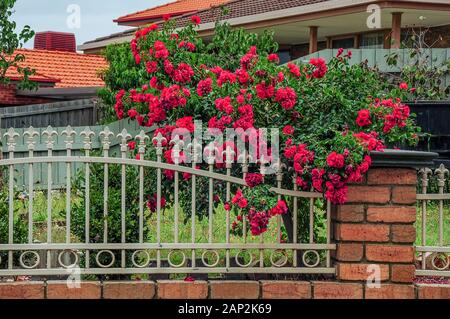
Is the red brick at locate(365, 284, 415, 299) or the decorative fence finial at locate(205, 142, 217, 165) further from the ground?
the decorative fence finial at locate(205, 142, 217, 165)

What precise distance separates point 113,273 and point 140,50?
9.27 feet

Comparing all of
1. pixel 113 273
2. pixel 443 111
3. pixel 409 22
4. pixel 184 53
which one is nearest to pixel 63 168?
pixel 443 111

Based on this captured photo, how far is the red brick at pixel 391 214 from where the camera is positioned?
7520 millimetres

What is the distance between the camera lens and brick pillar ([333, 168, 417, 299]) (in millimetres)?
7523

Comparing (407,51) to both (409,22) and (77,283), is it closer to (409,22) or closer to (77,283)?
(409,22)

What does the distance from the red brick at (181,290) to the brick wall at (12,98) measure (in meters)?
16.5

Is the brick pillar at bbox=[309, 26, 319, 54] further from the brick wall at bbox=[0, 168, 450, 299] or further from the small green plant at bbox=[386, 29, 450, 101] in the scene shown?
the brick wall at bbox=[0, 168, 450, 299]

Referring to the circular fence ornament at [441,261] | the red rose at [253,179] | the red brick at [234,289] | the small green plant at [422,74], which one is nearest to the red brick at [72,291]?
the red brick at [234,289]

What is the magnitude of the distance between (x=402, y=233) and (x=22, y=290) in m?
2.91

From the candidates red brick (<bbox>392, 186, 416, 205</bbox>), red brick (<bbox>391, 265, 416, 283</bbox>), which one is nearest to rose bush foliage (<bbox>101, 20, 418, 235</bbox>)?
red brick (<bbox>392, 186, 416, 205</bbox>)

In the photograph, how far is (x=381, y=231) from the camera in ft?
24.7

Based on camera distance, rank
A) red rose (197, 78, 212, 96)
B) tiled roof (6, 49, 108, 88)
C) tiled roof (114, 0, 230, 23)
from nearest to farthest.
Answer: red rose (197, 78, 212, 96) < tiled roof (6, 49, 108, 88) < tiled roof (114, 0, 230, 23)

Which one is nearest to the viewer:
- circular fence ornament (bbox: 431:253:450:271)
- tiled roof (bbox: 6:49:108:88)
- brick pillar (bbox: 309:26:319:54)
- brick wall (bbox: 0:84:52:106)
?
circular fence ornament (bbox: 431:253:450:271)

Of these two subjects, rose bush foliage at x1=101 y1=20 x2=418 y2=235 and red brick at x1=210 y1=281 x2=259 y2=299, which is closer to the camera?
rose bush foliage at x1=101 y1=20 x2=418 y2=235
